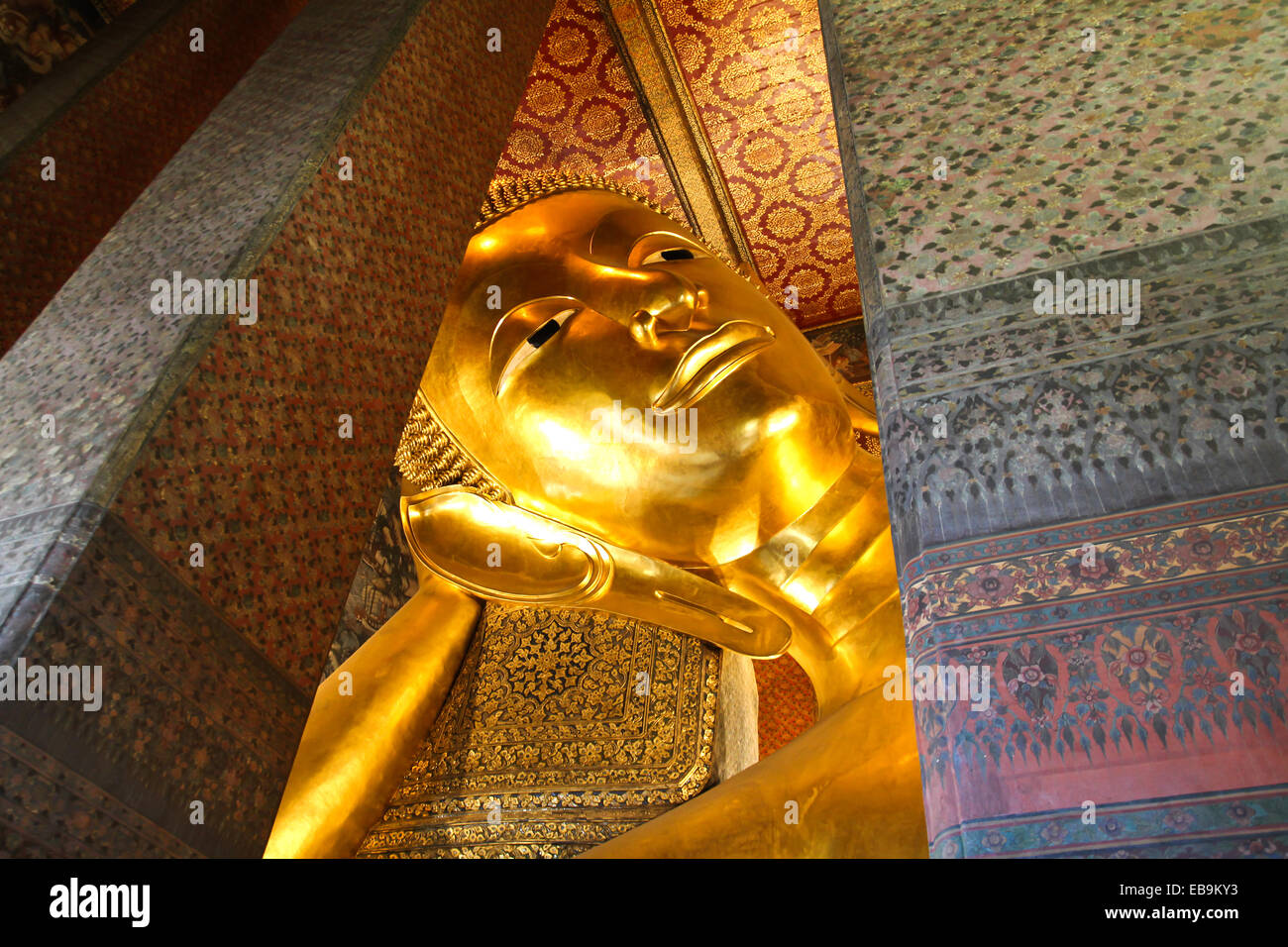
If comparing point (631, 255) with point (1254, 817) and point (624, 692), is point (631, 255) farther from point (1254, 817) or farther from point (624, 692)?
point (1254, 817)

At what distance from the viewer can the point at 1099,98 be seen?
1438 millimetres

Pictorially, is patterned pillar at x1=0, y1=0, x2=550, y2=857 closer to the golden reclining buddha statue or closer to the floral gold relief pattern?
the golden reclining buddha statue

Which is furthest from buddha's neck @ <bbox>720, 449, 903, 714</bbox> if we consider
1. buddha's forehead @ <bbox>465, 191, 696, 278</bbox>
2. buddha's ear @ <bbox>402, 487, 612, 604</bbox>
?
buddha's forehead @ <bbox>465, 191, 696, 278</bbox>

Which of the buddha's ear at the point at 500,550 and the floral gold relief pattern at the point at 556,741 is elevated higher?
the buddha's ear at the point at 500,550

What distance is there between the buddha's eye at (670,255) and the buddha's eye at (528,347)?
0.26 meters

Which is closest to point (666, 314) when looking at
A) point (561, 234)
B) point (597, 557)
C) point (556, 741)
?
point (561, 234)

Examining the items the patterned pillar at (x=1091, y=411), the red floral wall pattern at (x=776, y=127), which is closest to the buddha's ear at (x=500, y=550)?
the patterned pillar at (x=1091, y=411)

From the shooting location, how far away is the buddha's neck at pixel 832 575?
7.38 ft

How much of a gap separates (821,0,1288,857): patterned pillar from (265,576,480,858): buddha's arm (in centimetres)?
127

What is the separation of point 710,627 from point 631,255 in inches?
33.6

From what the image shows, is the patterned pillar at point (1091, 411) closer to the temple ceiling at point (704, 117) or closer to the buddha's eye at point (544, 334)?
the buddha's eye at point (544, 334)

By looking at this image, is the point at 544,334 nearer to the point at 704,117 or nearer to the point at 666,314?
the point at 666,314

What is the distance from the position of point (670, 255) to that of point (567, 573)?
2.61 feet
